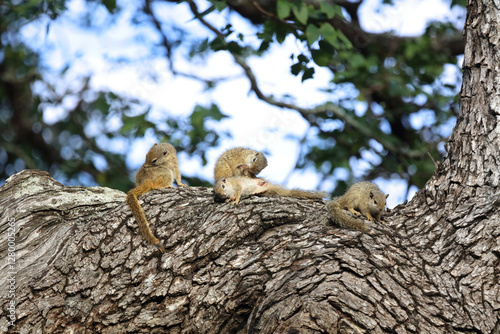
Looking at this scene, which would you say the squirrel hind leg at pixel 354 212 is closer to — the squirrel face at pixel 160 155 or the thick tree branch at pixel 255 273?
the thick tree branch at pixel 255 273

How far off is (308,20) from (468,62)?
2543mm

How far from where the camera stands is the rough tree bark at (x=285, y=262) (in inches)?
133

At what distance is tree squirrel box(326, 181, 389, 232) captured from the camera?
4.21 meters

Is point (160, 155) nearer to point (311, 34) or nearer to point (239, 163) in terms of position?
point (239, 163)

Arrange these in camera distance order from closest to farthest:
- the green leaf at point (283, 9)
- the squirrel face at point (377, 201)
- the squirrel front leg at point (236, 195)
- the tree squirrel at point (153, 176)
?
the tree squirrel at point (153, 176), the squirrel front leg at point (236, 195), the squirrel face at point (377, 201), the green leaf at point (283, 9)

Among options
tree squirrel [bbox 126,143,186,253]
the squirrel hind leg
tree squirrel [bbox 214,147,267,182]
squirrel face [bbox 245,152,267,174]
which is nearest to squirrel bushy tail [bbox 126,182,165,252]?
tree squirrel [bbox 126,143,186,253]

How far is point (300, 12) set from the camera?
19.4ft

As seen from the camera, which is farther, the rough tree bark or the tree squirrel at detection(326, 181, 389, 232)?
the tree squirrel at detection(326, 181, 389, 232)

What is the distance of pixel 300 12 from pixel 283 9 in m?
0.18

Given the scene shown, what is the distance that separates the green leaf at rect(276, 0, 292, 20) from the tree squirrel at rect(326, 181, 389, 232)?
77.0 inches

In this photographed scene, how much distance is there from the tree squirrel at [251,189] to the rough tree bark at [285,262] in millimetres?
411

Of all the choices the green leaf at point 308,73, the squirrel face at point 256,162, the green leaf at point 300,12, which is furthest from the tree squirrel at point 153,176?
the green leaf at point 300,12

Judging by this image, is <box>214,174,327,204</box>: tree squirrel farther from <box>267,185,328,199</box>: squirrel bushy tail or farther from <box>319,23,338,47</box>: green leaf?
<box>319,23,338,47</box>: green leaf

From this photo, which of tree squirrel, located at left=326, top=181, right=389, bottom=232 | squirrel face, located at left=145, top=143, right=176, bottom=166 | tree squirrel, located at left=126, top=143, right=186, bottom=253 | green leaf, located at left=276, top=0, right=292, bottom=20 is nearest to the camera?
tree squirrel, located at left=126, top=143, right=186, bottom=253
